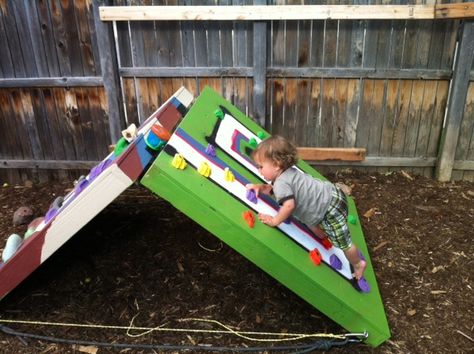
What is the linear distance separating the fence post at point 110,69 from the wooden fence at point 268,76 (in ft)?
0.04

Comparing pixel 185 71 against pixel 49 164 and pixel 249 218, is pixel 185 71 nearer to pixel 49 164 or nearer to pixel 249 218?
pixel 49 164

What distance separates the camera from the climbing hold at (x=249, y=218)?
2393 millimetres

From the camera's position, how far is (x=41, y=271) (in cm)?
330

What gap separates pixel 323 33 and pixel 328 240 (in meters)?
2.51

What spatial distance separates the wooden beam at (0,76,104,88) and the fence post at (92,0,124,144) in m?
0.14

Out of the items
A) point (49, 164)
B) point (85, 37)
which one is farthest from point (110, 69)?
point (49, 164)

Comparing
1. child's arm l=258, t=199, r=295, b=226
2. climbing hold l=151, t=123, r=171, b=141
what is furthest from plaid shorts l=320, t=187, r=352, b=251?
climbing hold l=151, t=123, r=171, b=141

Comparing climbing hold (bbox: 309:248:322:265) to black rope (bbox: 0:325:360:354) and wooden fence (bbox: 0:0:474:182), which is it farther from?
wooden fence (bbox: 0:0:474:182)

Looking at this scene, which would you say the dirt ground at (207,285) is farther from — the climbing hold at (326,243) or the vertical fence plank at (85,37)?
the vertical fence plank at (85,37)

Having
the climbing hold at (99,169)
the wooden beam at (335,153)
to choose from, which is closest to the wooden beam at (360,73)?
the wooden beam at (335,153)

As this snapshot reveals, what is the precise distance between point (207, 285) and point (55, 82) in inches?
125

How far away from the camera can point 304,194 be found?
2.54 meters

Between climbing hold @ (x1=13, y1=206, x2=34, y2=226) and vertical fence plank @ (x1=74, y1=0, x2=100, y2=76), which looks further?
vertical fence plank @ (x1=74, y1=0, x2=100, y2=76)

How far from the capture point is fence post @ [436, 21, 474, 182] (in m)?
4.28
